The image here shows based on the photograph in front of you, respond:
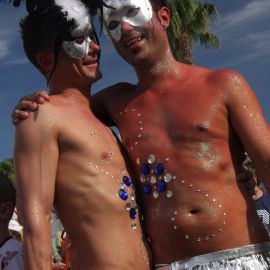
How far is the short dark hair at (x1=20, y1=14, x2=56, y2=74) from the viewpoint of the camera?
8.59ft

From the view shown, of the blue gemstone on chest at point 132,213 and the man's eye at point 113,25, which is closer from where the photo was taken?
the blue gemstone on chest at point 132,213

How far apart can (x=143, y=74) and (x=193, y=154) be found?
1.61 feet

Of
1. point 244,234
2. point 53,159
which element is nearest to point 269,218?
point 244,234

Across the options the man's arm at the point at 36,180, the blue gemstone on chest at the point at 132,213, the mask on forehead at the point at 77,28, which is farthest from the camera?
the mask on forehead at the point at 77,28

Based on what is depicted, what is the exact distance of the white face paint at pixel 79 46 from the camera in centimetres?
258

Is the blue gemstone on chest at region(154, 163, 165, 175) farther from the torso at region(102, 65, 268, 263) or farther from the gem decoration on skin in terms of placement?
the gem decoration on skin

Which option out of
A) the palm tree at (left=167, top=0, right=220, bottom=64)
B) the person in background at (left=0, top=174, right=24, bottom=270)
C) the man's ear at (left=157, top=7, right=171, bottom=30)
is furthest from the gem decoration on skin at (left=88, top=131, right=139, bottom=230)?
the palm tree at (left=167, top=0, right=220, bottom=64)

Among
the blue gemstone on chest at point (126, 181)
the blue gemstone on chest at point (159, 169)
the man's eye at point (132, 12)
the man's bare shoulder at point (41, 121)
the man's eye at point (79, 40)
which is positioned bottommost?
the blue gemstone on chest at point (126, 181)

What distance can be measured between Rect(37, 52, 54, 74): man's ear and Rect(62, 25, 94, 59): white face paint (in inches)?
3.8

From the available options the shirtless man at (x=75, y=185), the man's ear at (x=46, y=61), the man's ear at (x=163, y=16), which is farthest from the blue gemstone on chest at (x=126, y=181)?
the man's ear at (x=163, y=16)

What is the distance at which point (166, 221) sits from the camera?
7.77 ft

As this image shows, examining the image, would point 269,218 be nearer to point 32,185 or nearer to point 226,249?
point 226,249

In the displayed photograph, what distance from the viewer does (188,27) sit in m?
13.8

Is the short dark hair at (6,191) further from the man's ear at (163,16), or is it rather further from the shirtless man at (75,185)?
the man's ear at (163,16)
